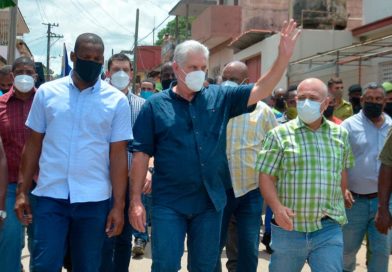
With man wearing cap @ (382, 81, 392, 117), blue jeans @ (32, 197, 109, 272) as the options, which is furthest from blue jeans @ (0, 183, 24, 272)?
man wearing cap @ (382, 81, 392, 117)

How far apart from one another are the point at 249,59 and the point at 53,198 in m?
19.4

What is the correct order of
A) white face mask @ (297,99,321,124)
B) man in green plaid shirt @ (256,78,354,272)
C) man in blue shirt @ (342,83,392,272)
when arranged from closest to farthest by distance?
man in green plaid shirt @ (256,78,354,272) → white face mask @ (297,99,321,124) → man in blue shirt @ (342,83,392,272)

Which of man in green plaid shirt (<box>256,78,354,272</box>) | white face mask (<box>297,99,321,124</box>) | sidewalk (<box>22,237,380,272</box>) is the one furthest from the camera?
sidewalk (<box>22,237,380,272</box>)

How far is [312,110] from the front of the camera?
448cm

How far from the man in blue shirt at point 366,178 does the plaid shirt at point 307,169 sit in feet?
3.04

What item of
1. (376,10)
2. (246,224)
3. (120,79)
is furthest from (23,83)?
(376,10)

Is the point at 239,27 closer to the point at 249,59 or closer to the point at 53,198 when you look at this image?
the point at 249,59

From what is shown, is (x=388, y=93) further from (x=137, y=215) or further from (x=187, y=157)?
(x=137, y=215)

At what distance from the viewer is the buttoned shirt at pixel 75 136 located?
4062 mm

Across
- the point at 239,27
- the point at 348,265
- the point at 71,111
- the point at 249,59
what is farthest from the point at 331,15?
the point at 71,111

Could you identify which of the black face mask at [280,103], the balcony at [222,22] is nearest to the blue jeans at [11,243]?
the black face mask at [280,103]

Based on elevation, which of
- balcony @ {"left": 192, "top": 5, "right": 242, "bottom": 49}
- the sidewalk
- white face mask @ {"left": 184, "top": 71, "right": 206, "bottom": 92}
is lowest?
the sidewalk

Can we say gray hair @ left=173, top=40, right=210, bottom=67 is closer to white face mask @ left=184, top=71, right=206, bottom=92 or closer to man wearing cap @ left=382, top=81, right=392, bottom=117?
white face mask @ left=184, top=71, right=206, bottom=92

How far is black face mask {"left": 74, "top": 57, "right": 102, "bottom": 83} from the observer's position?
4.15m
